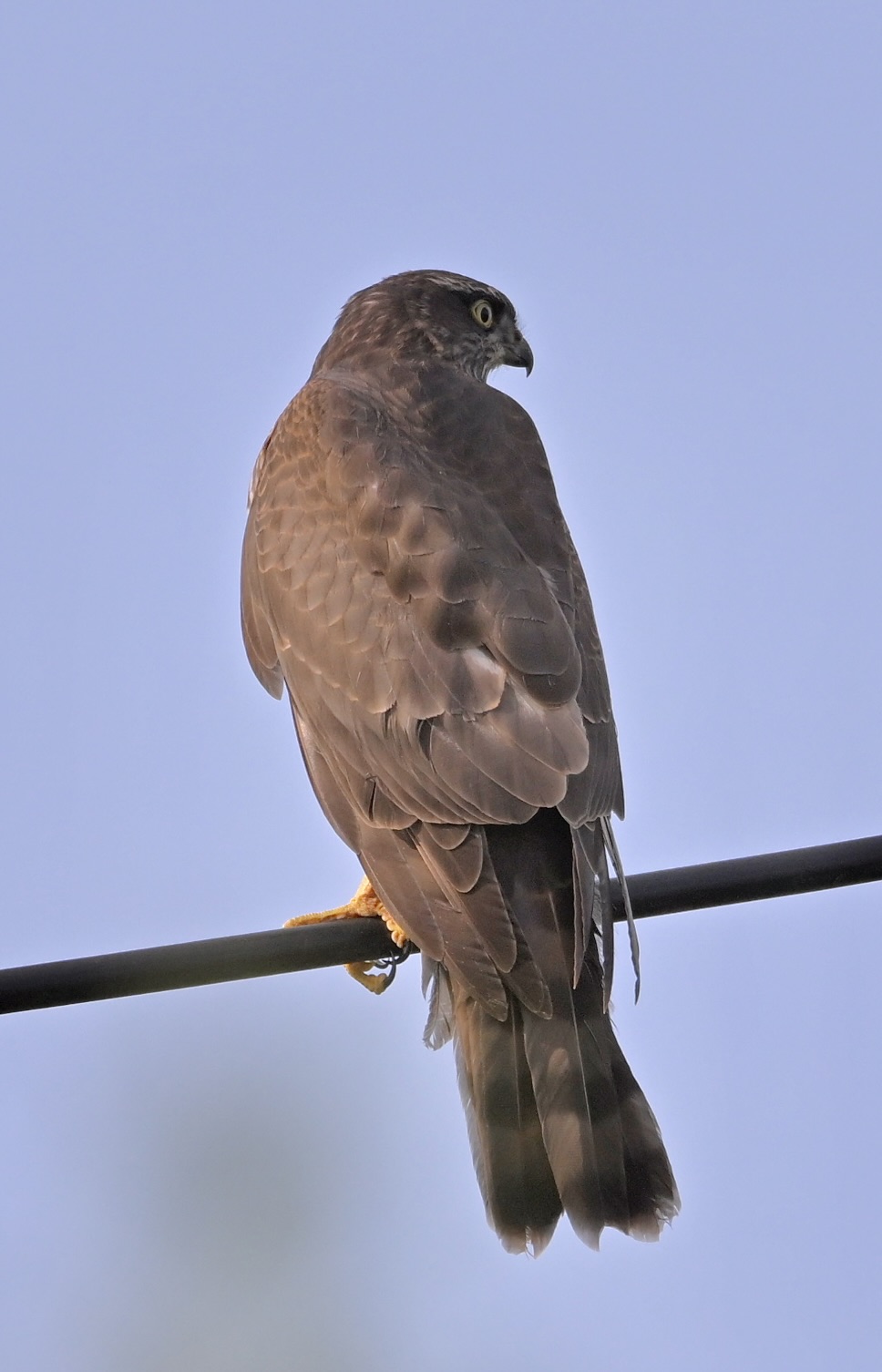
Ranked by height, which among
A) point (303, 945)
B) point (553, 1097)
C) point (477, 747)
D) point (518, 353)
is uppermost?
point (518, 353)

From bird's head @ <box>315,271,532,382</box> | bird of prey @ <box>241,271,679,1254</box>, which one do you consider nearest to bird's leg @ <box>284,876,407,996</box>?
bird of prey @ <box>241,271,679,1254</box>

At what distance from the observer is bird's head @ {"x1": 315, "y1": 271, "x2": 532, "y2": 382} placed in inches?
276

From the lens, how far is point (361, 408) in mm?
5977

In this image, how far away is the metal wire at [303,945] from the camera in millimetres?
3256

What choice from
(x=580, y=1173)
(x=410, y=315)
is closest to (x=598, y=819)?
(x=580, y=1173)

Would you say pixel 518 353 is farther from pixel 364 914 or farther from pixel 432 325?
pixel 364 914

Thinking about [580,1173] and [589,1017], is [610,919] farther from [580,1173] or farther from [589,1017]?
[580,1173]

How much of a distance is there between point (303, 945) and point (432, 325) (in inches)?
159

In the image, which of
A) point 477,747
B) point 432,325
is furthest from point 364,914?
point 432,325

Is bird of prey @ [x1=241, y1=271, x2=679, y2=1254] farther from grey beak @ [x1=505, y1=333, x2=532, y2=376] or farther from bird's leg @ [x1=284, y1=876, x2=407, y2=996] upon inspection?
grey beak @ [x1=505, y1=333, x2=532, y2=376]

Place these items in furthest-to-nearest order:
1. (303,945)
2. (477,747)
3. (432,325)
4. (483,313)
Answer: (483,313) < (432,325) < (477,747) < (303,945)

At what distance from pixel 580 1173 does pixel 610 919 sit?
2.04 feet

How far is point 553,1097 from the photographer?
14.2ft

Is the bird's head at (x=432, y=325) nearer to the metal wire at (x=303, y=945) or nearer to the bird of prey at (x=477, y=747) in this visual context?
the bird of prey at (x=477, y=747)
